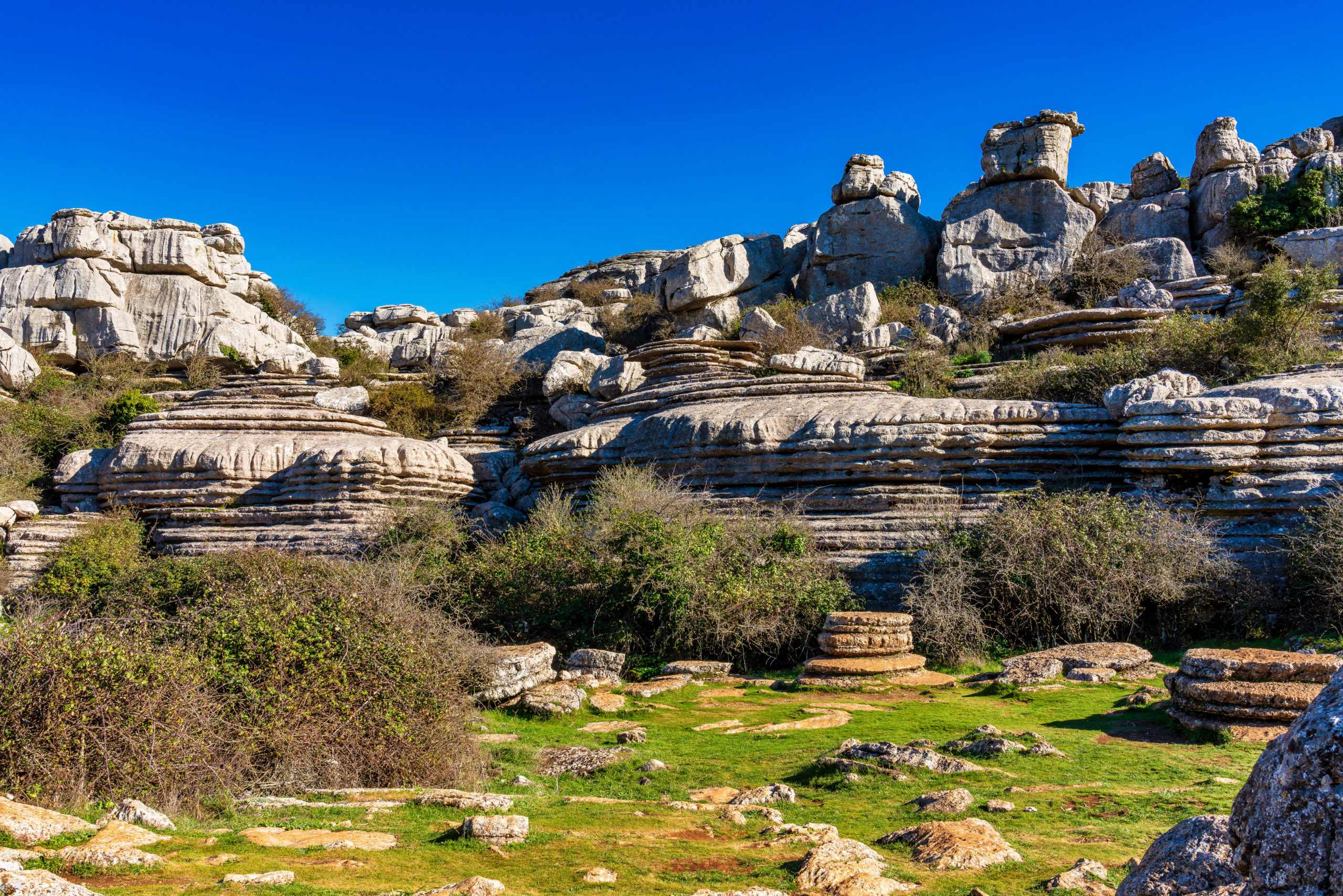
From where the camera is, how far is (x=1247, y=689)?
6285 millimetres

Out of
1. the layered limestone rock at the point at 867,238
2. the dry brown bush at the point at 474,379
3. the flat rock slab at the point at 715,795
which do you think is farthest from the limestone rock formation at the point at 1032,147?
the flat rock slab at the point at 715,795

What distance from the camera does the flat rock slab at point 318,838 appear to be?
391 centimetres

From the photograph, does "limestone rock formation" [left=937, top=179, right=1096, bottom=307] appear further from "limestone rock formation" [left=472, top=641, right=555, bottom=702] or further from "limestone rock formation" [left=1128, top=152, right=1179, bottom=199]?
"limestone rock formation" [left=472, top=641, right=555, bottom=702]

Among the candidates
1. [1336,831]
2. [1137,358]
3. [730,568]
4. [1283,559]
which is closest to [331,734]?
[1336,831]

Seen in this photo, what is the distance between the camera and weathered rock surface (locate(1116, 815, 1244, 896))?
7.01ft

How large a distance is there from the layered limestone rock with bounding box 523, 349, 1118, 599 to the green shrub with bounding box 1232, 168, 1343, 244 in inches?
553

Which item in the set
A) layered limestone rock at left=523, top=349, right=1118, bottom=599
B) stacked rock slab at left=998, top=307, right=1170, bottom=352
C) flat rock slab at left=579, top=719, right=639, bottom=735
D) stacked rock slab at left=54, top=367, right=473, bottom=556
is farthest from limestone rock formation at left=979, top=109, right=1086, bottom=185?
flat rock slab at left=579, top=719, right=639, bottom=735

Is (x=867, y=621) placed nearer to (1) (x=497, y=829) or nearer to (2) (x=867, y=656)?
(2) (x=867, y=656)

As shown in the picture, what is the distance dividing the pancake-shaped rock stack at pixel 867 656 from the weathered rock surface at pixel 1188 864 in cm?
728

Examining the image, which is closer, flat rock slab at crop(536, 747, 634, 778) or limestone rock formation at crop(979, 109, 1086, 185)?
flat rock slab at crop(536, 747, 634, 778)

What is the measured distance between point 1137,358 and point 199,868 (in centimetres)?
1595

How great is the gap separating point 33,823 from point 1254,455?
13360mm

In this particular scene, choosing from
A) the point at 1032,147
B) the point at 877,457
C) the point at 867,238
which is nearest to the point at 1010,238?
the point at 1032,147

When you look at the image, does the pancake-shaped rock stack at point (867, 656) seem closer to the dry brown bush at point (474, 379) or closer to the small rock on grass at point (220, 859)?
the small rock on grass at point (220, 859)
